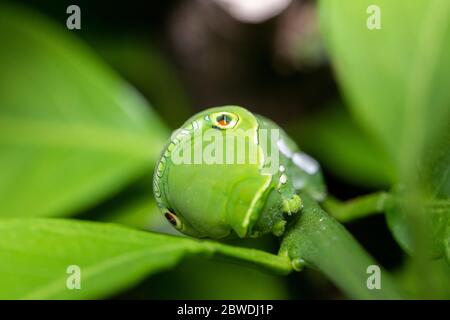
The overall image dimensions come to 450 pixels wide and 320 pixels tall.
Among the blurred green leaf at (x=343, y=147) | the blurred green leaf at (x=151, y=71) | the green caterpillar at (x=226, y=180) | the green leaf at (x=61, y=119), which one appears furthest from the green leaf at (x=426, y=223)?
the blurred green leaf at (x=151, y=71)

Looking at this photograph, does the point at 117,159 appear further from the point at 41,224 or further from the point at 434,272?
the point at 434,272

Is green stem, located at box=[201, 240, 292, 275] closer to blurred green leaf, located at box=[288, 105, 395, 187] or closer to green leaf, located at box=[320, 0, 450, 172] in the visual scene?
green leaf, located at box=[320, 0, 450, 172]

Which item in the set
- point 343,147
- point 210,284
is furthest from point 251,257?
point 343,147

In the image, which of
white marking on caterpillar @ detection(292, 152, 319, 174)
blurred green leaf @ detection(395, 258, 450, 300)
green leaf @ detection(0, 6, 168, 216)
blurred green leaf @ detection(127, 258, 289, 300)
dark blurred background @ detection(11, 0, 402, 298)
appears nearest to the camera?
blurred green leaf @ detection(395, 258, 450, 300)

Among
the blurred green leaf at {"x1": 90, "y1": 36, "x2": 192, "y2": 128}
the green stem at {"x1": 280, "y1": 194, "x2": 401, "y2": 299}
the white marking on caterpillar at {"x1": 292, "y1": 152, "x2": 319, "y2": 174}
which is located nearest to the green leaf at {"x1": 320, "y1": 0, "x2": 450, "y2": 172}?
the white marking on caterpillar at {"x1": 292, "y1": 152, "x2": 319, "y2": 174}

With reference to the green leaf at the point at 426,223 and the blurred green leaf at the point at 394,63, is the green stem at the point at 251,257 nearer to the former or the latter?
the green leaf at the point at 426,223

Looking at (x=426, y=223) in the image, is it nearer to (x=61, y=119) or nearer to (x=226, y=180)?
(x=226, y=180)

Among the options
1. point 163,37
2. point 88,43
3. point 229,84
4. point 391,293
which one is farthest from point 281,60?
point 391,293
